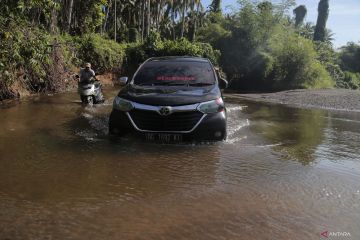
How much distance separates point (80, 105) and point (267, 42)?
67.7 ft

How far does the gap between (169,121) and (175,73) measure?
1.67m

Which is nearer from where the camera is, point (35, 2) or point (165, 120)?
point (165, 120)

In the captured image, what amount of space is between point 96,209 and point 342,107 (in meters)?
15.2

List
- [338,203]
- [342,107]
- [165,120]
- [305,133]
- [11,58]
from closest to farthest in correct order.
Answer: [338,203], [165,120], [11,58], [305,133], [342,107]

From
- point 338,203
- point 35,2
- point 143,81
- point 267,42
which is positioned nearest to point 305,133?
point 143,81

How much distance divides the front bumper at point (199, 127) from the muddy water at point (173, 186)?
0.72ft

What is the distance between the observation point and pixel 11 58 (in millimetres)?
9328

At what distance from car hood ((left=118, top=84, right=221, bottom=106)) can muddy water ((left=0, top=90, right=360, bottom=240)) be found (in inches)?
29.2

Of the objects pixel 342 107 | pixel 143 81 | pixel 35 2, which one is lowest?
pixel 342 107

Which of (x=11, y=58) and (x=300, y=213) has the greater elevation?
(x=11, y=58)

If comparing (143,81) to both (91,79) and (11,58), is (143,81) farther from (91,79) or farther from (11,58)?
(91,79)

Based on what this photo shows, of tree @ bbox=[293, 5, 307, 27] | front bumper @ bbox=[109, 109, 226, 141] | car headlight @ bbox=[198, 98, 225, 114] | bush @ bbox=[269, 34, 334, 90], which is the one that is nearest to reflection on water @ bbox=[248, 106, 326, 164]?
front bumper @ bbox=[109, 109, 226, 141]

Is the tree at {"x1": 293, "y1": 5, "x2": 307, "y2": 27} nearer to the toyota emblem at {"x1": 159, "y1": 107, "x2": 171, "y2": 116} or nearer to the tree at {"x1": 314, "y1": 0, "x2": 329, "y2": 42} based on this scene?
the tree at {"x1": 314, "y1": 0, "x2": 329, "y2": 42}

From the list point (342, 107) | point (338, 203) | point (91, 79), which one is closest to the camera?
point (338, 203)
